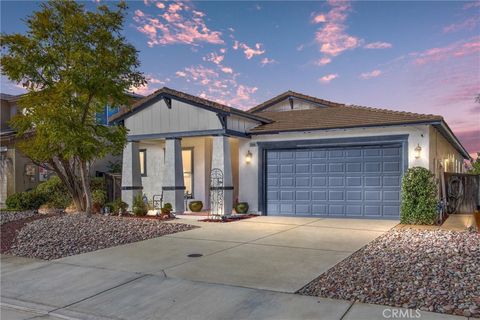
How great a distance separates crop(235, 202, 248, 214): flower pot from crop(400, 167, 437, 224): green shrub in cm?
572

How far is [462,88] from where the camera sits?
17594mm

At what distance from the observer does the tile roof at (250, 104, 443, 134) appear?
13.5m

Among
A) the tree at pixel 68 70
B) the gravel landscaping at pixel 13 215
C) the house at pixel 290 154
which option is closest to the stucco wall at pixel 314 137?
the house at pixel 290 154

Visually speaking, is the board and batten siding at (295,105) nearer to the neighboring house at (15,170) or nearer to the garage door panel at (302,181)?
the garage door panel at (302,181)

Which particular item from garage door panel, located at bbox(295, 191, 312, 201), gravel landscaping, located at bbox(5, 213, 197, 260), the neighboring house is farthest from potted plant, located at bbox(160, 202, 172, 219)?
the neighboring house

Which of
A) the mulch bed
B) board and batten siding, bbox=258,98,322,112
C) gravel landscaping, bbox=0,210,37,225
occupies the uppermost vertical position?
board and batten siding, bbox=258,98,322,112

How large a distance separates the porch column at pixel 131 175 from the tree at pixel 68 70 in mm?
2996

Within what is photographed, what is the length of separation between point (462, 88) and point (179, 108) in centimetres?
1223

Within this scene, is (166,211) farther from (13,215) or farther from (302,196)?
(13,215)

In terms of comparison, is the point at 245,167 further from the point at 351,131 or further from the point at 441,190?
the point at 441,190

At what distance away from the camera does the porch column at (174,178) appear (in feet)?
50.5

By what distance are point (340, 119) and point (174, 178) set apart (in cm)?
663

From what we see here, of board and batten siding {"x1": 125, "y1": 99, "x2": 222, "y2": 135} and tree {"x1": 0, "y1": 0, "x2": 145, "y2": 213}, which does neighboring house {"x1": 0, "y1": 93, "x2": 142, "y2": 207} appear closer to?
board and batten siding {"x1": 125, "y1": 99, "x2": 222, "y2": 135}

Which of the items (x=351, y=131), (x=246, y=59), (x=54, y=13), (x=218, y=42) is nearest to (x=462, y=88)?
(x=351, y=131)
